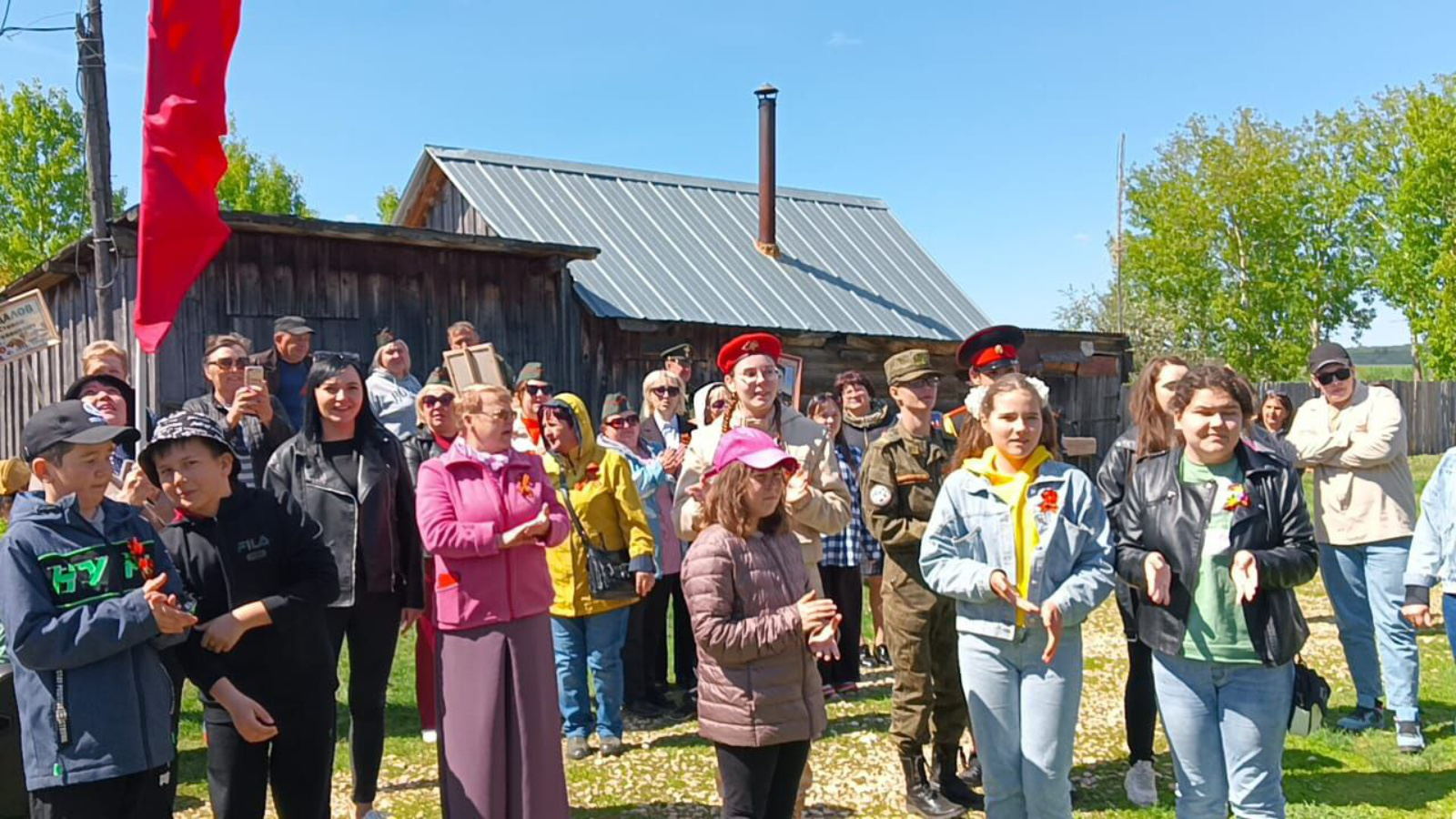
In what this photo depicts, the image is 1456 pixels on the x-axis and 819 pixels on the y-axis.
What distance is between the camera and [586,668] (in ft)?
20.2

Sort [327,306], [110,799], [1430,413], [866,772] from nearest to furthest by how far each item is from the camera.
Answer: [110,799]
[866,772]
[327,306]
[1430,413]

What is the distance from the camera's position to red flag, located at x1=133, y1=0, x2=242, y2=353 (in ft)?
14.8

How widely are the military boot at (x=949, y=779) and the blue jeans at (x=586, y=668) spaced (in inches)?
74.4

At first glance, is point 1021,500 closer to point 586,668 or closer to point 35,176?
point 586,668

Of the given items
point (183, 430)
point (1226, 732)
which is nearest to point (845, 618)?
point (1226, 732)

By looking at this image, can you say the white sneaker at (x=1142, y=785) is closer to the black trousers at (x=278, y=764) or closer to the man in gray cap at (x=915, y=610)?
the man in gray cap at (x=915, y=610)

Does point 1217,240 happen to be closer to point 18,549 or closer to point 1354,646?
point 1354,646

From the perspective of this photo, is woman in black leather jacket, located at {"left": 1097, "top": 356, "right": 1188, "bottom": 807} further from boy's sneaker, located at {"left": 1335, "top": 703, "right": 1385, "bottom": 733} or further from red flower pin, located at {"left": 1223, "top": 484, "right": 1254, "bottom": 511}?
boy's sneaker, located at {"left": 1335, "top": 703, "right": 1385, "bottom": 733}

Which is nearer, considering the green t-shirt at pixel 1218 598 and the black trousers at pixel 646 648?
the green t-shirt at pixel 1218 598

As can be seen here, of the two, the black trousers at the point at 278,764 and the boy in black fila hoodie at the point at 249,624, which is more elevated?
the boy in black fila hoodie at the point at 249,624

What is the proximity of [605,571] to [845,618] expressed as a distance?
2.26 metres

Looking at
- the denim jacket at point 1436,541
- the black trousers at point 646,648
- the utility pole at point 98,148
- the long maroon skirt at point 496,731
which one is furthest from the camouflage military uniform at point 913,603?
the utility pole at point 98,148

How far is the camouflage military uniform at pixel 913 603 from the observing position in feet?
16.7

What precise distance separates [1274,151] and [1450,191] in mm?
6397
